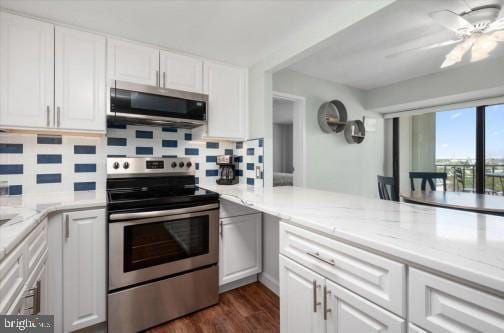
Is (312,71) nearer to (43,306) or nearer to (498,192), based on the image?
(498,192)

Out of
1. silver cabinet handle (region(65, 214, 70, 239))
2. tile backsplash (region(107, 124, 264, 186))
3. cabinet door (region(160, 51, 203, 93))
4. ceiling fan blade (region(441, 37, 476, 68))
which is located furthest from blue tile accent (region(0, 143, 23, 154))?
ceiling fan blade (region(441, 37, 476, 68))

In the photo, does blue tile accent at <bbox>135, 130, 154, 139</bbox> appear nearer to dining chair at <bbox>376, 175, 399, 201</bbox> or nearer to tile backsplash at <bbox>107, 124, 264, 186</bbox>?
tile backsplash at <bbox>107, 124, 264, 186</bbox>

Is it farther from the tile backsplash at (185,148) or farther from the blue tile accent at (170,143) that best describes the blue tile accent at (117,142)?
the blue tile accent at (170,143)

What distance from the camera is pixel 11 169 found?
1710 millimetres

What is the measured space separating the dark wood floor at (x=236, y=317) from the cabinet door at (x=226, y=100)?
4.78 feet

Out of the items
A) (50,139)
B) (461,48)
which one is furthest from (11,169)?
(461,48)

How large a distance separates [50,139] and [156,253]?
123 cm

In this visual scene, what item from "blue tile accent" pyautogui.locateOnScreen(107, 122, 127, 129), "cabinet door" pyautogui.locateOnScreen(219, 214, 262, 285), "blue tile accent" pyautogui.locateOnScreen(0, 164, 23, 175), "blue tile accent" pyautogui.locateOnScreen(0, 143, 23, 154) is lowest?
"cabinet door" pyautogui.locateOnScreen(219, 214, 262, 285)

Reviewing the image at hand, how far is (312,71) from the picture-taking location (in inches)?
119

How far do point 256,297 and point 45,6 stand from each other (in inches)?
102

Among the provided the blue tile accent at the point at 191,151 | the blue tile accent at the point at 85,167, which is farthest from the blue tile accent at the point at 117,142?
the blue tile accent at the point at 191,151

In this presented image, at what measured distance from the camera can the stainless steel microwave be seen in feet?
5.69

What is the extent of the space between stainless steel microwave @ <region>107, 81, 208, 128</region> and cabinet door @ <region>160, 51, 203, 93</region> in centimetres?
15

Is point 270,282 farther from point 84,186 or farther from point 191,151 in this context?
point 84,186
